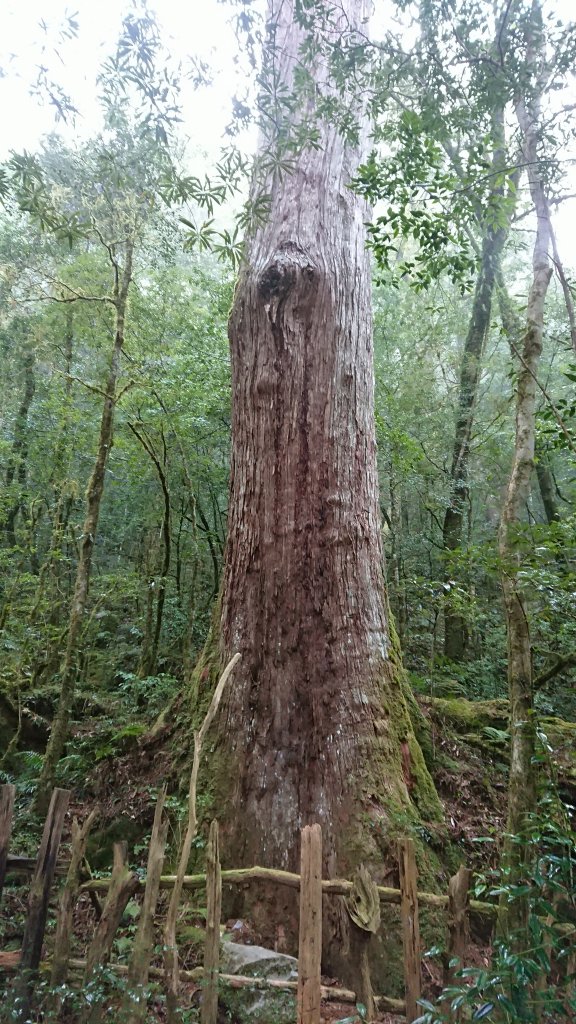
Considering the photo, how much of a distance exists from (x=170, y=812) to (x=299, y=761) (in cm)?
100

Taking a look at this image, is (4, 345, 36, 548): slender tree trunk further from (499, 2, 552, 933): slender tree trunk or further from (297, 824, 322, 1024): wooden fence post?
(297, 824, 322, 1024): wooden fence post

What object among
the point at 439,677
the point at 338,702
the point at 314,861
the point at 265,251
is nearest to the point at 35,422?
the point at 265,251

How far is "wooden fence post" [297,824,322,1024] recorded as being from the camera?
69.2 inches

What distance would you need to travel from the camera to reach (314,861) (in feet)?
6.11

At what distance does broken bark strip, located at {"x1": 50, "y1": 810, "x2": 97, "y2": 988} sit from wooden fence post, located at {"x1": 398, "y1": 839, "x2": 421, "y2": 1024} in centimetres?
119

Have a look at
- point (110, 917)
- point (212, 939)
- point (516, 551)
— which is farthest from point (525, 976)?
point (516, 551)

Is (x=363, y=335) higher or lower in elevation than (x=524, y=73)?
lower

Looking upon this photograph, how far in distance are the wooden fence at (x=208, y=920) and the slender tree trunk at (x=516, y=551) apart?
1.16 feet

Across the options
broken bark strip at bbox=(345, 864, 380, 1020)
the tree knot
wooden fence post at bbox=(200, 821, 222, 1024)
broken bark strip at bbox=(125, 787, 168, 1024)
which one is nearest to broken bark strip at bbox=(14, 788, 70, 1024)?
broken bark strip at bbox=(125, 787, 168, 1024)

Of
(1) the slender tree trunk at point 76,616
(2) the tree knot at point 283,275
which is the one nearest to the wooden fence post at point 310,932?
(1) the slender tree trunk at point 76,616

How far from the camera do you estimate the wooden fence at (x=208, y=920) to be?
185 cm

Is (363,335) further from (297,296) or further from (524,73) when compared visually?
(524,73)

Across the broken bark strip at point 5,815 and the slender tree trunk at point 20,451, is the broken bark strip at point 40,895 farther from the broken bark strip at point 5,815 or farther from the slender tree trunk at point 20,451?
the slender tree trunk at point 20,451

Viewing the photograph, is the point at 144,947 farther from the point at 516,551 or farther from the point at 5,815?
the point at 516,551
